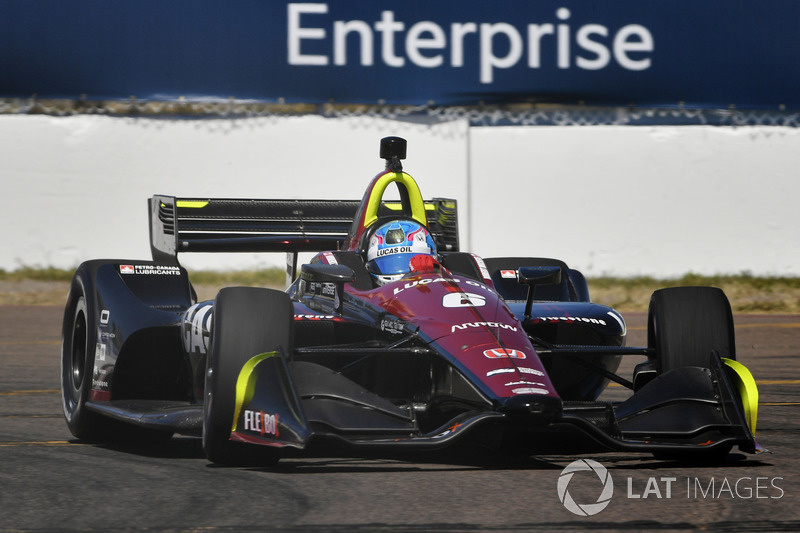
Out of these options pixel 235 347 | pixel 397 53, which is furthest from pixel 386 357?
pixel 397 53

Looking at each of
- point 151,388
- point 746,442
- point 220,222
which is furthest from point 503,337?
point 220,222

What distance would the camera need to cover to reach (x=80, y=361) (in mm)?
6883

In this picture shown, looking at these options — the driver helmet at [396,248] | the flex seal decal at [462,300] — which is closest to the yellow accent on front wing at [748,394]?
the flex seal decal at [462,300]

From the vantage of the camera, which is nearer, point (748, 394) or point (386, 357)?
point (748, 394)

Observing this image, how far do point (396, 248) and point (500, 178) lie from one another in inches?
360

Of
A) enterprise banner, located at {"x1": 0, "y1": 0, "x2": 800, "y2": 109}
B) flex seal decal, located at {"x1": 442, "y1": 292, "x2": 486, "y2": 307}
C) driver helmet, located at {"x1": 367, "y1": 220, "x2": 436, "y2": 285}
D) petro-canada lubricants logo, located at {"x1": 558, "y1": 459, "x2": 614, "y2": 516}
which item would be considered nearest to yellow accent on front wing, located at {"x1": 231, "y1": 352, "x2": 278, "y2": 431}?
flex seal decal, located at {"x1": 442, "y1": 292, "x2": 486, "y2": 307}

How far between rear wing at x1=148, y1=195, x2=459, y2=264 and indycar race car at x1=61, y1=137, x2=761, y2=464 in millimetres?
25

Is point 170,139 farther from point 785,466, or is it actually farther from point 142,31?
point 785,466

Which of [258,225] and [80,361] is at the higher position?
[258,225]

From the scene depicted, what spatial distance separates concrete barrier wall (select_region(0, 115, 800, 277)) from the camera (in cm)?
1516

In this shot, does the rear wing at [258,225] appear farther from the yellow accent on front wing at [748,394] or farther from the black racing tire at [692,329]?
the yellow accent on front wing at [748,394]

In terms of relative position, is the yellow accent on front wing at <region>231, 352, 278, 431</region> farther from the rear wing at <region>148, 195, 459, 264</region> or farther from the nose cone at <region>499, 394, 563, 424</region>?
the rear wing at <region>148, 195, 459, 264</region>

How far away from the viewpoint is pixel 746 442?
5039mm

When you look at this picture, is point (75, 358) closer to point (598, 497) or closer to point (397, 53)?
point (598, 497)
